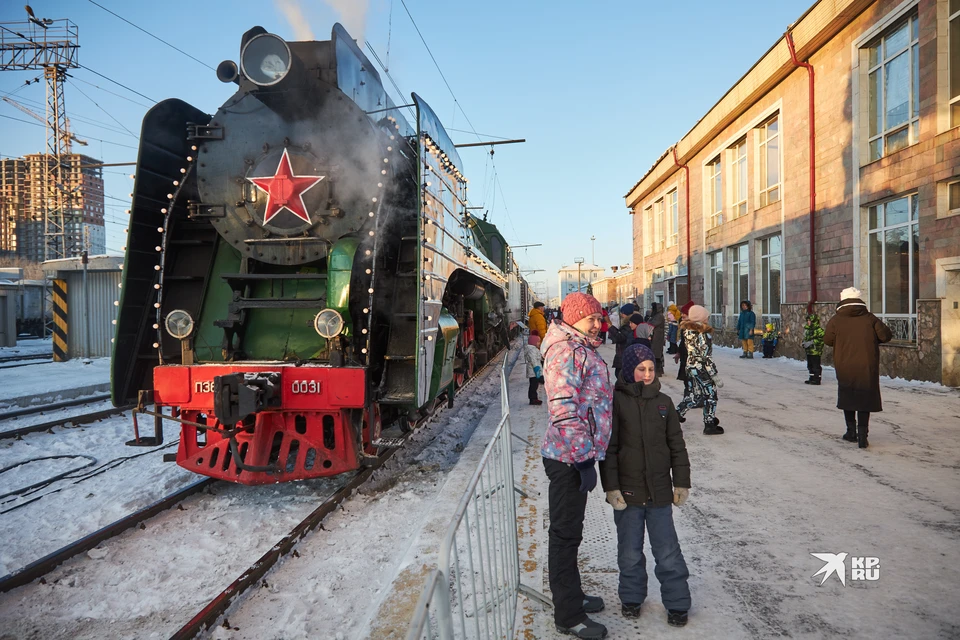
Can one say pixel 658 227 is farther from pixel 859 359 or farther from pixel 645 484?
pixel 645 484

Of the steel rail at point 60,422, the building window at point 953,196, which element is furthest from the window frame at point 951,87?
the steel rail at point 60,422

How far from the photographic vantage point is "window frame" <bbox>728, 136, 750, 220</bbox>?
60.2 ft

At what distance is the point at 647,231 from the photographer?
3133 cm

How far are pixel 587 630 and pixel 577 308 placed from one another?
1.54m

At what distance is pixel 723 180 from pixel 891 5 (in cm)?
906

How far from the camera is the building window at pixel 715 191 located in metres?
20.6

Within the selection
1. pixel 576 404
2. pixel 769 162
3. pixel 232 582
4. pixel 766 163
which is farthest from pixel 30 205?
pixel 576 404

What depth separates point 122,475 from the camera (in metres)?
5.90

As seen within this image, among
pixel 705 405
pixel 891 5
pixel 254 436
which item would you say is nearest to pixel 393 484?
pixel 254 436

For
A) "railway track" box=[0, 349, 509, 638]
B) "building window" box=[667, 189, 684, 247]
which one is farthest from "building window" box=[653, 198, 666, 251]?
"railway track" box=[0, 349, 509, 638]

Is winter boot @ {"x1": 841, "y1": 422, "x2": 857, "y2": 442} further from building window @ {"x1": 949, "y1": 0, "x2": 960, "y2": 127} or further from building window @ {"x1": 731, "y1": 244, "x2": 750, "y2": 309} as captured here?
building window @ {"x1": 731, "y1": 244, "x2": 750, "y2": 309}

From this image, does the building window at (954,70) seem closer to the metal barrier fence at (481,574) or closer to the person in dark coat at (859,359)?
the person in dark coat at (859,359)

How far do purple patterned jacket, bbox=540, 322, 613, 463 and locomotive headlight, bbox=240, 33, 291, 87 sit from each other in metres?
3.88

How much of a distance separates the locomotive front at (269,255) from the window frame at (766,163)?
13.7 metres
